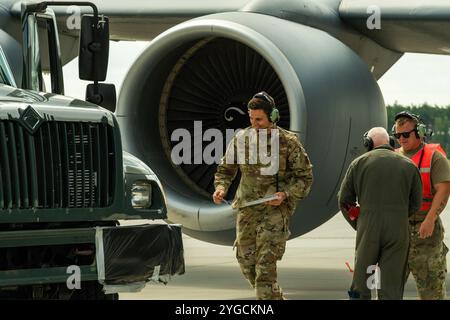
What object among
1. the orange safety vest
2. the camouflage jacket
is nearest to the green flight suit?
the camouflage jacket

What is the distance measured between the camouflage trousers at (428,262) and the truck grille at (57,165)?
2.69 meters

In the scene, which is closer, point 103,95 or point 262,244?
point 103,95

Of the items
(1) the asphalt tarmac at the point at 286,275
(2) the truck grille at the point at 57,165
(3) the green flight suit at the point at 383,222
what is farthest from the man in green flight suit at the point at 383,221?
(2) the truck grille at the point at 57,165

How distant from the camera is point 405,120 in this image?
1095cm

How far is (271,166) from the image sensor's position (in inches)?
421

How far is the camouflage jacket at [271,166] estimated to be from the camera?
10648 millimetres

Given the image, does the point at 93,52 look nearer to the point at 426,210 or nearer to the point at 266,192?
the point at 266,192

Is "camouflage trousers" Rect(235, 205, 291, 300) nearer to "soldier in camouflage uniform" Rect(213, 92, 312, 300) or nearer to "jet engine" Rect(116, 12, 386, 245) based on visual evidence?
"soldier in camouflage uniform" Rect(213, 92, 312, 300)

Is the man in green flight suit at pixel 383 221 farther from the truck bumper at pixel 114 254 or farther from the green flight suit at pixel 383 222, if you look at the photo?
the truck bumper at pixel 114 254

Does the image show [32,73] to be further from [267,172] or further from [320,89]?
[320,89]

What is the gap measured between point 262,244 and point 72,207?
1993 mm

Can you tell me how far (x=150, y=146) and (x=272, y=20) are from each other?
63.8 inches

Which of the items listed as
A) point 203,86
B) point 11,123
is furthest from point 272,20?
point 11,123

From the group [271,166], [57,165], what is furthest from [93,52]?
Result: [57,165]
